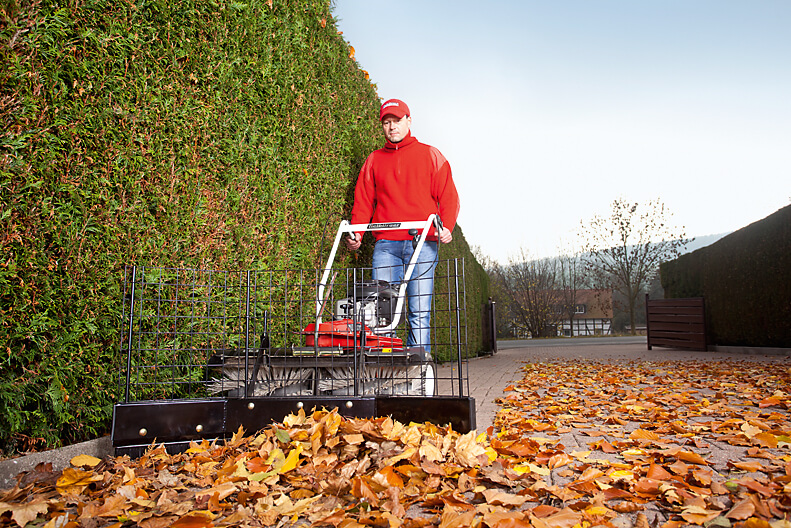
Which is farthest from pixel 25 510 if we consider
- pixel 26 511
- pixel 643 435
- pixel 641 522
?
pixel 643 435

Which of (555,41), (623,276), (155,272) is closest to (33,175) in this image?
(155,272)

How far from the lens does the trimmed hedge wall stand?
9.75 m

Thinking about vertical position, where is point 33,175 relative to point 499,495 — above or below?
above

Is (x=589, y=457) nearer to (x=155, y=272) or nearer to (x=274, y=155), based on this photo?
(x=155, y=272)

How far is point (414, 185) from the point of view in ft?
14.4

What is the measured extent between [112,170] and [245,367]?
1.28 meters

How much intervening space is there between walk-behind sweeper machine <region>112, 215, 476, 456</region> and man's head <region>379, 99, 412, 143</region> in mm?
1056

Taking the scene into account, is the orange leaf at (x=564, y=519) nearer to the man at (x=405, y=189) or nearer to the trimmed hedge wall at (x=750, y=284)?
the man at (x=405, y=189)

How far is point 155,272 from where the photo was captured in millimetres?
3080

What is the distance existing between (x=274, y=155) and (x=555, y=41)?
873cm

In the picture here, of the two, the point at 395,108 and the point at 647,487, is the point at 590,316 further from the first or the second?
the point at 647,487

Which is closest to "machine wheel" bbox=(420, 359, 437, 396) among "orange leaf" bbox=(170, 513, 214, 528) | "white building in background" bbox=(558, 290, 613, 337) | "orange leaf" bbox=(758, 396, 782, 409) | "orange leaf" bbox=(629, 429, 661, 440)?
"orange leaf" bbox=(629, 429, 661, 440)

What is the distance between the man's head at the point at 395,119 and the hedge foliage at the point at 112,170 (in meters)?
0.81

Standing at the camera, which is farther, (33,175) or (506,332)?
(506,332)
